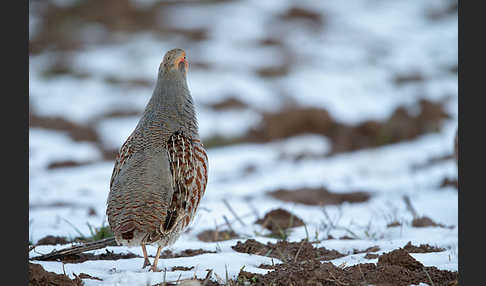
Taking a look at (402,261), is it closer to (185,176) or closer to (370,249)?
(370,249)

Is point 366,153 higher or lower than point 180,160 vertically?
higher

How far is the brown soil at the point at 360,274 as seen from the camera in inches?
106

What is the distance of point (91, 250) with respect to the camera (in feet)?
11.5

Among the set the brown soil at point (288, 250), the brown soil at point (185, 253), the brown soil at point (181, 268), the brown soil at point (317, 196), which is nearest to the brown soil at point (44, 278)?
the brown soil at point (181, 268)

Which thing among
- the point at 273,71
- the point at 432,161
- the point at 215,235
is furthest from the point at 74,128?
the point at 215,235

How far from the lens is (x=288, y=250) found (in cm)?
351

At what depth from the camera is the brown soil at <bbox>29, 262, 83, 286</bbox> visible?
8.53ft

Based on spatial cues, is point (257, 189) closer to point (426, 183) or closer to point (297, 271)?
point (426, 183)

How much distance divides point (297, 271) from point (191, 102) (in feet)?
4.58

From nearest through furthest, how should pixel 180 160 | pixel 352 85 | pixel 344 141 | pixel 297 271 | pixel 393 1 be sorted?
1. pixel 297 271
2. pixel 180 160
3. pixel 344 141
4. pixel 352 85
5. pixel 393 1

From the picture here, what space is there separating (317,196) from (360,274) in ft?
11.2

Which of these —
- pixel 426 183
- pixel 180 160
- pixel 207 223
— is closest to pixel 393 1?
pixel 426 183

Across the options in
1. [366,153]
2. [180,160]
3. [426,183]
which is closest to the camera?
[180,160]

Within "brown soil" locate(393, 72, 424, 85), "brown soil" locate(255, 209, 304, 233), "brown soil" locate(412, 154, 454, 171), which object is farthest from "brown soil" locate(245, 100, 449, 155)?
"brown soil" locate(255, 209, 304, 233)
